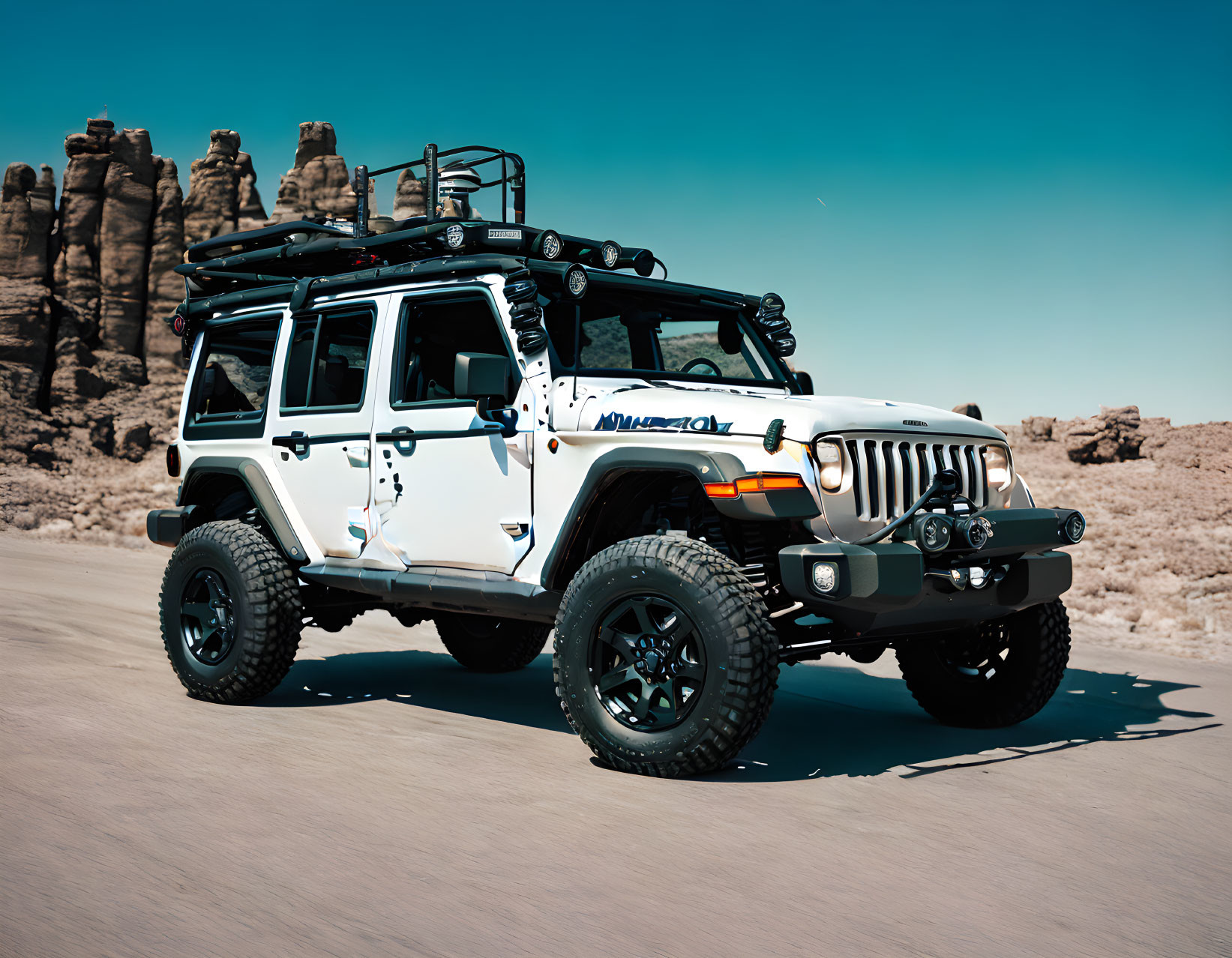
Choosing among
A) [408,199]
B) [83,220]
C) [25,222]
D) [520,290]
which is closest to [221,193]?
[83,220]

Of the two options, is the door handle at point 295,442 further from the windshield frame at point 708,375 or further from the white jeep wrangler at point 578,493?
the windshield frame at point 708,375

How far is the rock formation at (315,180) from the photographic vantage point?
7300 centimetres

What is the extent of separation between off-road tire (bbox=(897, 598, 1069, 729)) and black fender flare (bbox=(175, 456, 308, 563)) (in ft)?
11.6

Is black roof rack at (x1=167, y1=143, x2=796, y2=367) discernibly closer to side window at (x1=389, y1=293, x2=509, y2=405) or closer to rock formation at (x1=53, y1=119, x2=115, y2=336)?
side window at (x1=389, y1=293, x2=509, y2=405)

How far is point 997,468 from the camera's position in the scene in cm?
567

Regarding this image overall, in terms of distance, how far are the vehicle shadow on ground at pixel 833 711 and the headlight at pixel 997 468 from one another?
130cm

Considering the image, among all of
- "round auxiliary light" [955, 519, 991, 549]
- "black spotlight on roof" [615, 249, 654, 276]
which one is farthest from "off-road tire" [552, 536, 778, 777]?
"black spotlight on roof" [615, 249, 654, 276]

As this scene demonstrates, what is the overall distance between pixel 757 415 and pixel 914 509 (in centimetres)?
76

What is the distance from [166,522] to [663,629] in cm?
405

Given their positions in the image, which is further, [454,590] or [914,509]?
[454,590]

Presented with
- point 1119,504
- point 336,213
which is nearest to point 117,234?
point 336,213

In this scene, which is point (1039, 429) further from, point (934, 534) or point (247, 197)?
point (247, 197)

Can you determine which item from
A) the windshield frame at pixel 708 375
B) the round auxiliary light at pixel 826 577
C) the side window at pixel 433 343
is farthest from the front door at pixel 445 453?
the round auxiliary light at pixel 826 577

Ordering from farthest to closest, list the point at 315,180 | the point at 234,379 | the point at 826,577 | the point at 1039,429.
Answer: the point at 315,180 → the point at 1039,429 → the point at 234,379 → the point at 826,577
